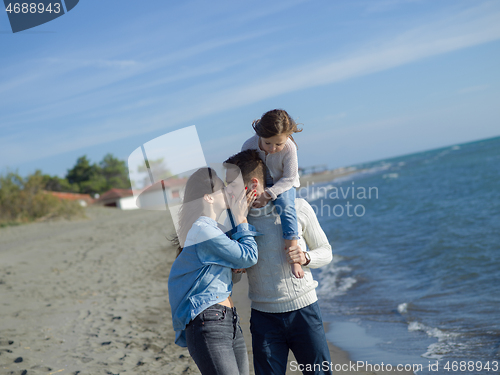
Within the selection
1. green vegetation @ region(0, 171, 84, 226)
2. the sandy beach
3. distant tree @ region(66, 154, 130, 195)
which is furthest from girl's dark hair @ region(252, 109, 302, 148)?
distant tree @ region(66, 154, 130, 195)

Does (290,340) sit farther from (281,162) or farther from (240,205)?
(281,162)

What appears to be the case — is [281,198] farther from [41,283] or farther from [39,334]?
[41,283]

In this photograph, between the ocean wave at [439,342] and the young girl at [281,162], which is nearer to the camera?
the young girl at [281,162]

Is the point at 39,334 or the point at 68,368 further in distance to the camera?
the point at 39,334

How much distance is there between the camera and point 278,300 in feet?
7.95

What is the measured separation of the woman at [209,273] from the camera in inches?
84.6

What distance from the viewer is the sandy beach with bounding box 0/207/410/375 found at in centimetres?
463

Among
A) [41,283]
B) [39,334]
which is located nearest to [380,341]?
[39,334]

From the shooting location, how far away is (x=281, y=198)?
2.46 metres

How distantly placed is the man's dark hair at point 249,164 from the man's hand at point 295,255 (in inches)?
17.4

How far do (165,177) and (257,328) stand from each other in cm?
109

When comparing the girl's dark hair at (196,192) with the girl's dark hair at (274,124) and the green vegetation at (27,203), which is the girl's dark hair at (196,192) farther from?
the green vegetation at (27,203)

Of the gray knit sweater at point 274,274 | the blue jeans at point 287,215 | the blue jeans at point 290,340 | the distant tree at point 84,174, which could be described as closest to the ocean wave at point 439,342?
the blue jeans at point 290,340

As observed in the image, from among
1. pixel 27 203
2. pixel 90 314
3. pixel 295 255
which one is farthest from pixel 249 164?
pixel 27 203
